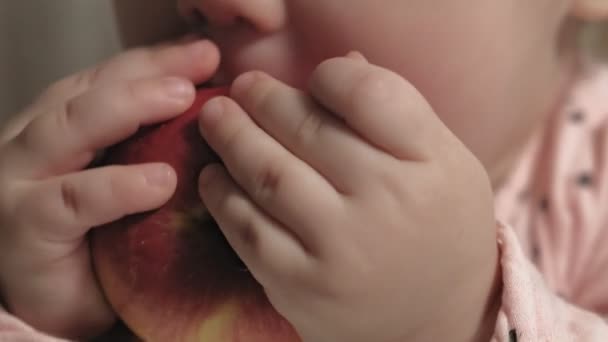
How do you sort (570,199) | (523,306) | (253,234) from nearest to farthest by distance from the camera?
(253,234), (523,306), (570,199)

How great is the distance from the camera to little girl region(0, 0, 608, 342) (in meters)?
0.49

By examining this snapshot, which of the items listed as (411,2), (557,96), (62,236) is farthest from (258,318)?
(557,96)

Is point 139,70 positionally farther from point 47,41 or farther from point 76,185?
point 47,41

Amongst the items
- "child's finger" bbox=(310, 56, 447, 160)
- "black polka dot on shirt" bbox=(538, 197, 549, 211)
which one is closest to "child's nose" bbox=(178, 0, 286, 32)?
"child's finger" bbox=(310, 56, 447, 160)

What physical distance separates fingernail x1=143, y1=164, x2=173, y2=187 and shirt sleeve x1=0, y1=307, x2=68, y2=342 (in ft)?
0.53

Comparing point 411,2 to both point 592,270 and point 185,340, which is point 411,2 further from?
point 592,270

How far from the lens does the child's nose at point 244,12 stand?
1.95 ft

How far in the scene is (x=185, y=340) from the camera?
1.69ft

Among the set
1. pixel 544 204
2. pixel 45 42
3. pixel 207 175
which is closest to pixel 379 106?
pixel 207 175

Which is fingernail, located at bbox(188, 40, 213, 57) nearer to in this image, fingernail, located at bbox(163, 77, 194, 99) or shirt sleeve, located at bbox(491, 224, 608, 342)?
fingernail, located at bbox(163, 77, 194, 99)

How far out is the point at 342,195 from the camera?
0.49m

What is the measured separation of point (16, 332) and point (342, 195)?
29 centimetres

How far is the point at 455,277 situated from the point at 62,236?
0.27 metres

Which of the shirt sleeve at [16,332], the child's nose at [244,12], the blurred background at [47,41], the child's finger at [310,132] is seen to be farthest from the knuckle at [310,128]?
the blurred background at [47,41]
